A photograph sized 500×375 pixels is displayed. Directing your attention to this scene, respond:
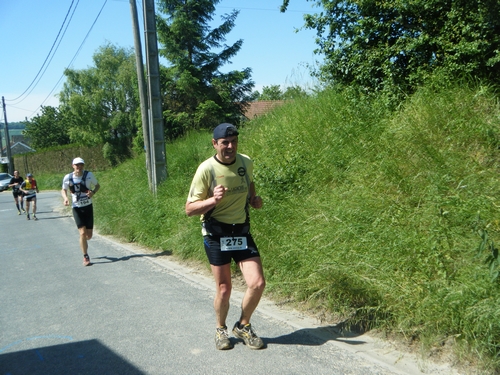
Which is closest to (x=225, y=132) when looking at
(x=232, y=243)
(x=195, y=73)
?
(x=232, y=243)

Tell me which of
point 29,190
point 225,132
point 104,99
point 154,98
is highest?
point 104,99

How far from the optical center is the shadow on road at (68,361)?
4.33 m

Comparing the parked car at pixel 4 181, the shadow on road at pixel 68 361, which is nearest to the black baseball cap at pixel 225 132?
the shadow on road at pixel 68 361

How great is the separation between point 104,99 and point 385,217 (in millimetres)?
43092

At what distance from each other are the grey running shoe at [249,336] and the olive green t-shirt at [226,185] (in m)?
1.00

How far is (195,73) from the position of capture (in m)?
22.8

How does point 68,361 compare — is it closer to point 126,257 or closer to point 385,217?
point 385,217

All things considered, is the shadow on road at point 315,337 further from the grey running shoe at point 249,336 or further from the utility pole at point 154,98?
the utility pole at point 154,98

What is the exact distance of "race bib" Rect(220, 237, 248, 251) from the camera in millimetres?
4566

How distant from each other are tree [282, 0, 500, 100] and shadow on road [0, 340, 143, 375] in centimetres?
644

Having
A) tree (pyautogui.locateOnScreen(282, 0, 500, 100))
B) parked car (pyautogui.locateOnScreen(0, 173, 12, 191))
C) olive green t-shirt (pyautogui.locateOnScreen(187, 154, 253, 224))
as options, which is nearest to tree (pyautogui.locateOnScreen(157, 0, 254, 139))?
tree (pyautogui.locateOnScreen(282, 0, 500, 100))

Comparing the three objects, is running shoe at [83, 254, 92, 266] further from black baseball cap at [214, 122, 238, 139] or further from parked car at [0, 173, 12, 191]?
parked car at [0, 173, 12, 191]

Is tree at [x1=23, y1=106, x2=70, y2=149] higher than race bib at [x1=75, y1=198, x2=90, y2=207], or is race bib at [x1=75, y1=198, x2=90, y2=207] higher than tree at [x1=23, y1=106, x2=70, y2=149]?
tree at [x1=23, y1=106, x2=70, y2=149]

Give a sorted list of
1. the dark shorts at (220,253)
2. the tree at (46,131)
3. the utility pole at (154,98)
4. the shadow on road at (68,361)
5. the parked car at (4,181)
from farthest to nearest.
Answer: the tree at (46,131), the parked car at (4,181), the utility pole at (154,98), the dark shorts at (220,253), the shadow on road at (68,361)
